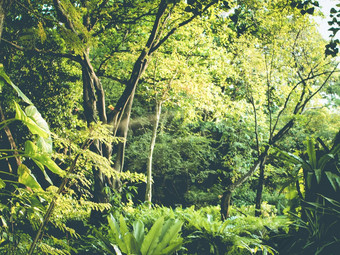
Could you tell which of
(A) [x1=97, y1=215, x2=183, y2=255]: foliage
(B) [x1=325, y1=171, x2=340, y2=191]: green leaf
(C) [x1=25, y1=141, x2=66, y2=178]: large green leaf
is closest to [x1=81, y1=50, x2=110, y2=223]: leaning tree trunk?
(A) [x1=97, y1=215, x2=183, y2=255]: foliage

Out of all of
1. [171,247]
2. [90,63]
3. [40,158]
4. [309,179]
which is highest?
[90,63]

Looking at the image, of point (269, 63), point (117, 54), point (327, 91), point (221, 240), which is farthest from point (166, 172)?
point (327, 91)

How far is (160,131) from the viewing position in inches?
477

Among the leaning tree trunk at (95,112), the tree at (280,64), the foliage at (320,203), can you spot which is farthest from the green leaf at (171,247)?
the tree at (280,64)

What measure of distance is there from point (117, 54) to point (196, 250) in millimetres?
5626

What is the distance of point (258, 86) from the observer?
6.37 meters

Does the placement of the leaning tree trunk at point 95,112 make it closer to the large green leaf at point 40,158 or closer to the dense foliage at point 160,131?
the dense foliage at point 160,131

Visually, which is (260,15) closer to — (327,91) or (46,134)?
(46,134)

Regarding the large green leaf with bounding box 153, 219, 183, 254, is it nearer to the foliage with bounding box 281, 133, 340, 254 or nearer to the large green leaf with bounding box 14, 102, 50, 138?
the foliage with bounding box 281, 133, 340, 254

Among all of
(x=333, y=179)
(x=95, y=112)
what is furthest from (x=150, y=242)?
(x=95, y=112)

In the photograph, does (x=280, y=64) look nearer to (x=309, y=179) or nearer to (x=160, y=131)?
(x=309, y=179)

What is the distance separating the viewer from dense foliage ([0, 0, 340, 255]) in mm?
2145

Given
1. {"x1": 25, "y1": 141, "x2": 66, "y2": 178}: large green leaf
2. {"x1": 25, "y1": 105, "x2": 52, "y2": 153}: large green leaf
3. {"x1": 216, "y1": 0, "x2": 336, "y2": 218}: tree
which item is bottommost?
{"x1": 25, "y1": 141, "x2": 66, "y2": 178}: large green leaf

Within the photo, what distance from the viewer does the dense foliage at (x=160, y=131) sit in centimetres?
214
